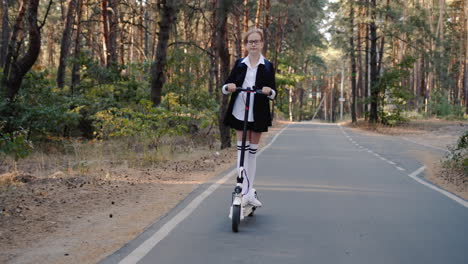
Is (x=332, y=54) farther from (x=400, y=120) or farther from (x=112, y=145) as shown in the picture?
(x=112, y=145)

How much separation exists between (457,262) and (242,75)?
3161 millimetres

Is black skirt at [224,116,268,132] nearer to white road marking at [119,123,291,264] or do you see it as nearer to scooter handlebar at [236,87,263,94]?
scooter handlebar at [236,87,263,94]

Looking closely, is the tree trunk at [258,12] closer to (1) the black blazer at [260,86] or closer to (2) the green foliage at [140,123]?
(2) the green foliage at [140,123]

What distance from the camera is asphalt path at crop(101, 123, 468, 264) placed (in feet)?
17.5

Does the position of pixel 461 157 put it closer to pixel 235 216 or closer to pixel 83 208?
pixel 235 216

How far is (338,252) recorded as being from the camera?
18.0 feet

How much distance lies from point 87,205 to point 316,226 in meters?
3.21

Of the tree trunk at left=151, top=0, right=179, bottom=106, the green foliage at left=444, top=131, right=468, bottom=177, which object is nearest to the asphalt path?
the green foliage at left=444, top=131, right=468, bottom=177

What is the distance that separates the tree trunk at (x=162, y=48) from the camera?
62.2 feet

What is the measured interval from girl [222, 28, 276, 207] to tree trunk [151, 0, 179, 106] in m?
12.5

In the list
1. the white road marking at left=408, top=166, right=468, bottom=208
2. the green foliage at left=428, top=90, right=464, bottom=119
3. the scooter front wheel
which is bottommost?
the white road marking at left=408, top=166, right=468, bottom=208

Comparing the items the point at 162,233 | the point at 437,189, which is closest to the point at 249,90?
the point at 162,233

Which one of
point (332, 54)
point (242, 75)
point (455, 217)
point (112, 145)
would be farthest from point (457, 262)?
point (332, 54)

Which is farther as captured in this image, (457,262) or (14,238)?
(14,238)
